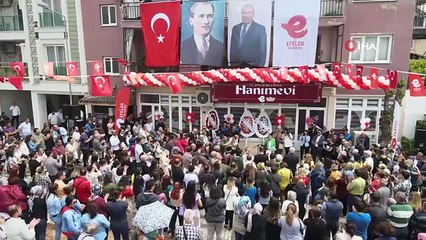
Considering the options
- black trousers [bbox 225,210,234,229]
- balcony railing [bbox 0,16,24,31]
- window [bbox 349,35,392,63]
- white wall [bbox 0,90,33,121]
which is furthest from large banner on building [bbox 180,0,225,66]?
white wall [bbox 0,90,33,121]

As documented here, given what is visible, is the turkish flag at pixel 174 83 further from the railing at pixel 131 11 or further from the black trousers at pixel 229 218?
the black trousers at pixel 229 218

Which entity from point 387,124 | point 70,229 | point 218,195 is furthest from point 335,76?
point 70,229

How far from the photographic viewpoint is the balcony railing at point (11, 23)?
2114 centimetres

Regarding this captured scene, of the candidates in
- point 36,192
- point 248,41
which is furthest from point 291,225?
point 248,41

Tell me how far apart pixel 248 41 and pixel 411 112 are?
8111 mm

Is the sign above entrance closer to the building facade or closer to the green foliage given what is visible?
the building facade

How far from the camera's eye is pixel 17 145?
38.8 ft

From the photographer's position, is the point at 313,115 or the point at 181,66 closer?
the point at 313,115

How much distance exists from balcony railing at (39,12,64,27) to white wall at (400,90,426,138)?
58.0ft

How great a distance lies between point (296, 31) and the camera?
51.4 feet

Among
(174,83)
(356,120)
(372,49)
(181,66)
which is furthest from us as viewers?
(181,66)

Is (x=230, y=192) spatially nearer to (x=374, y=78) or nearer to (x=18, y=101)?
(x=374, y=78)

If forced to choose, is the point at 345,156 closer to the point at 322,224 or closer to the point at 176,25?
the point at 322,224

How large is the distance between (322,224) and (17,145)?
981 centimetres
